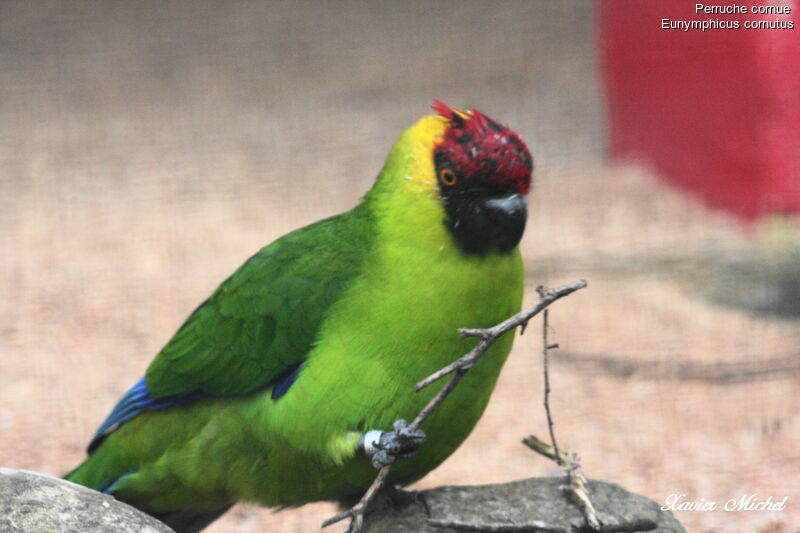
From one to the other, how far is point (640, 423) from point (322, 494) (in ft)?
5.32

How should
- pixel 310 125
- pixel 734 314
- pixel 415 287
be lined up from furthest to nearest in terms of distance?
pixel 310 125 < pixel 734 314 < pixel 415 287

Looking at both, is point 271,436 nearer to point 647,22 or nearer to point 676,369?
point 676,369

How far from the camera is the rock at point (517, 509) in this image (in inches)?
79.4

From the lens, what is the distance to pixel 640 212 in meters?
5.23

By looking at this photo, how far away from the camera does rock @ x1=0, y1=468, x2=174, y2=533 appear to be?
172 centimetres

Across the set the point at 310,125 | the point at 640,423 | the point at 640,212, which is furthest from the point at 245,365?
the point at 310,125

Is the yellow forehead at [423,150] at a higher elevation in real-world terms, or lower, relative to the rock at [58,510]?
higher

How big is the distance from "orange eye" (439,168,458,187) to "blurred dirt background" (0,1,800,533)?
1.23m

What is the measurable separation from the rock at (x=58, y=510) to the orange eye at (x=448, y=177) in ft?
2.68

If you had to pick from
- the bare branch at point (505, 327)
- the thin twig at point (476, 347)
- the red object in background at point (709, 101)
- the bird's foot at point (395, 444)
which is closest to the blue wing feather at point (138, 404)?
the bird's foot at point (395, 444)

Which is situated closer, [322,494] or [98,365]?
[322,494]

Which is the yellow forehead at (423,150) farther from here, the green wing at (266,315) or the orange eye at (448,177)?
the green wing at (266,315)

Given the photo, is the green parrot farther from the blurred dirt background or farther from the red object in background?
the red object in background

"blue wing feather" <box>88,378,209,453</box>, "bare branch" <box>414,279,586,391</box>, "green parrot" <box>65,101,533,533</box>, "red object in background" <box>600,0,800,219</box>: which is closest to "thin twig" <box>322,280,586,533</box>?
"bare branch" <box>414,279,586,391</box>
